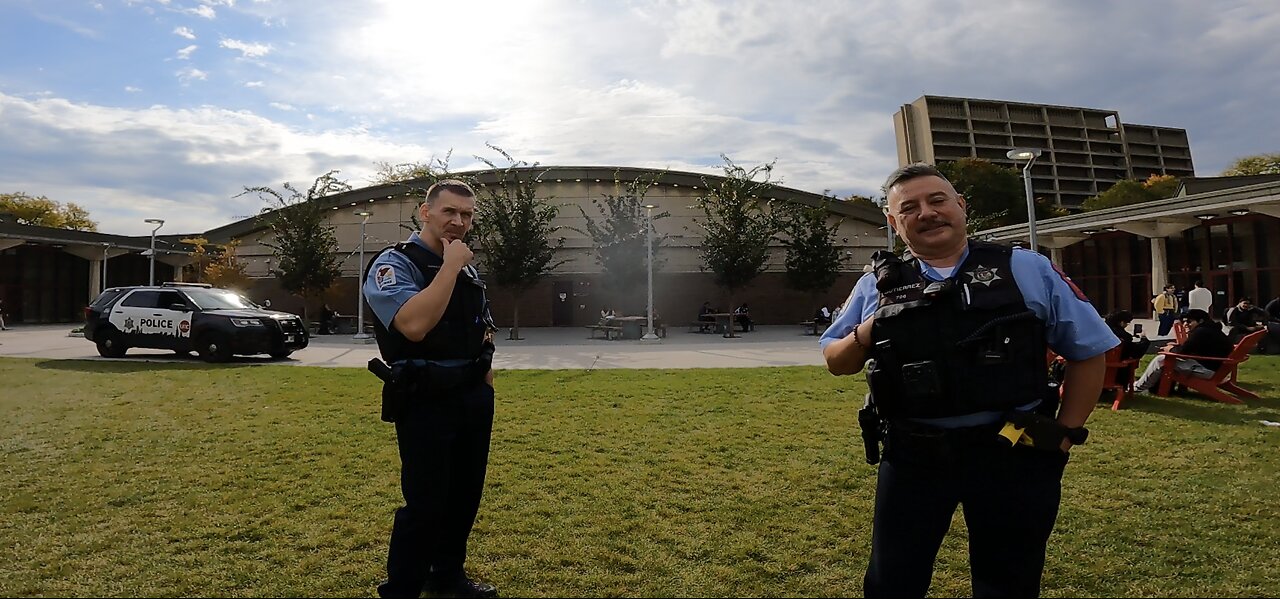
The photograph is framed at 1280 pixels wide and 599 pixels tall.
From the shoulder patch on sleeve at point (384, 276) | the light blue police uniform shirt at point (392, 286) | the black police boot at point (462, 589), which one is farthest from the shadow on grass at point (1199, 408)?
the shoulder patch on sleeve at point (384, 276)

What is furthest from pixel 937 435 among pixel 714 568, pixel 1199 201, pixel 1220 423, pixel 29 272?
pixel 29 272

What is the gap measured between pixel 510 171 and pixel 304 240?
891cm

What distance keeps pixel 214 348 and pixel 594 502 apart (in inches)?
484

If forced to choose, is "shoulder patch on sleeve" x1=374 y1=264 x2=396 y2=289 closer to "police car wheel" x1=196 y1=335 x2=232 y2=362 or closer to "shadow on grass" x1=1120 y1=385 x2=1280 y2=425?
"shadow on grass" x1=1120 y1=385 x2=1280 y2=425

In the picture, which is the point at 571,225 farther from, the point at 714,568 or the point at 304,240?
the point at 714,568

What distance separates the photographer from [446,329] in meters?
2.64

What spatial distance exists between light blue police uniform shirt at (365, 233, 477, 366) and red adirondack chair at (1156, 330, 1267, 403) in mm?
8859

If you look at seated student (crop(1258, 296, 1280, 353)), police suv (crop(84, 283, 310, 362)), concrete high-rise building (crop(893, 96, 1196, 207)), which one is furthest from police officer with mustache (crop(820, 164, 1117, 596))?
concrete high-rise building (crop(893, 96, 1196, 207))

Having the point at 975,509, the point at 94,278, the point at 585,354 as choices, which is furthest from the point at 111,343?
the point at 94,278

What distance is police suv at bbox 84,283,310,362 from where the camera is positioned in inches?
516

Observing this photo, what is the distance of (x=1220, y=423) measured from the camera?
20.9ft

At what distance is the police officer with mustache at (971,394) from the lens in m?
1.82

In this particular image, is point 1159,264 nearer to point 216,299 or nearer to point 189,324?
point 216,299

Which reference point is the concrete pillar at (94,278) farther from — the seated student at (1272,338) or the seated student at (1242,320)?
the seated student at (1272,338)
